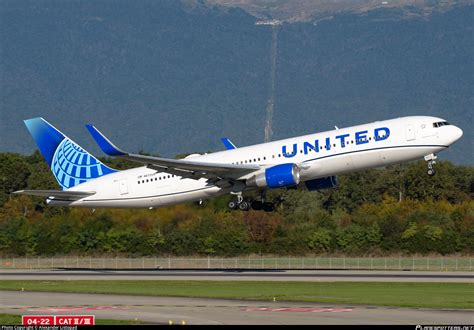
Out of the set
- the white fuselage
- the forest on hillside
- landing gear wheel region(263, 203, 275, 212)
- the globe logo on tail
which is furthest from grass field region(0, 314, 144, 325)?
the forest on hillside

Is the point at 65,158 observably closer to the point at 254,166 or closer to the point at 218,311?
the point at 254,166

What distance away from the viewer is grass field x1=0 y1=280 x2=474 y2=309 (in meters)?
46.0

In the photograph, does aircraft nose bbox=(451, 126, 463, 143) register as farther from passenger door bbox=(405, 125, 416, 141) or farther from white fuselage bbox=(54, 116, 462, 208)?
passenger door bbox=(405, 125, 416, 141)

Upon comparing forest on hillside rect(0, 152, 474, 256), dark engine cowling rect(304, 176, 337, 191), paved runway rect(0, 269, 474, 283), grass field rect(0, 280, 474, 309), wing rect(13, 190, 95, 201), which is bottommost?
grass field rect(0, 280, 474, 309)

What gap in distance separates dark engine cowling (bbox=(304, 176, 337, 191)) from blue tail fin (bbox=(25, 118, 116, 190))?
14.1m

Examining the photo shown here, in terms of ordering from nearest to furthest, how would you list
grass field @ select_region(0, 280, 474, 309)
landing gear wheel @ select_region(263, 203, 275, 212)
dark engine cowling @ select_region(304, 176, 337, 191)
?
grass field @ select_region(0, 280, 474, 309) → dark engine cowling @ select_region(304, 176, 337, 191) → landing gear wheel @ select_region(263, 203, 275, 212)

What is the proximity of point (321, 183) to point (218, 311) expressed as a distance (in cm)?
2455

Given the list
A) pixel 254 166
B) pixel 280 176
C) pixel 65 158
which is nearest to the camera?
pixel 280 176

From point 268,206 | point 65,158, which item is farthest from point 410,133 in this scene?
point 65,158

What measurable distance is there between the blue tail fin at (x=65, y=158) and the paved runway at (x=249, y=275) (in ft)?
21.0

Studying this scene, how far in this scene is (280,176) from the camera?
198ft

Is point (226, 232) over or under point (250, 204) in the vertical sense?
under

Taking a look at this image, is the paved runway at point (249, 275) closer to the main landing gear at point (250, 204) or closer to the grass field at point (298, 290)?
the grass field at point (298, 290)

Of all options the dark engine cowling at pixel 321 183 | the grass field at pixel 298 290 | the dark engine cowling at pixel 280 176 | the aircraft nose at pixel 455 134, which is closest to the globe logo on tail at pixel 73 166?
the grass field at pixel 298 290
